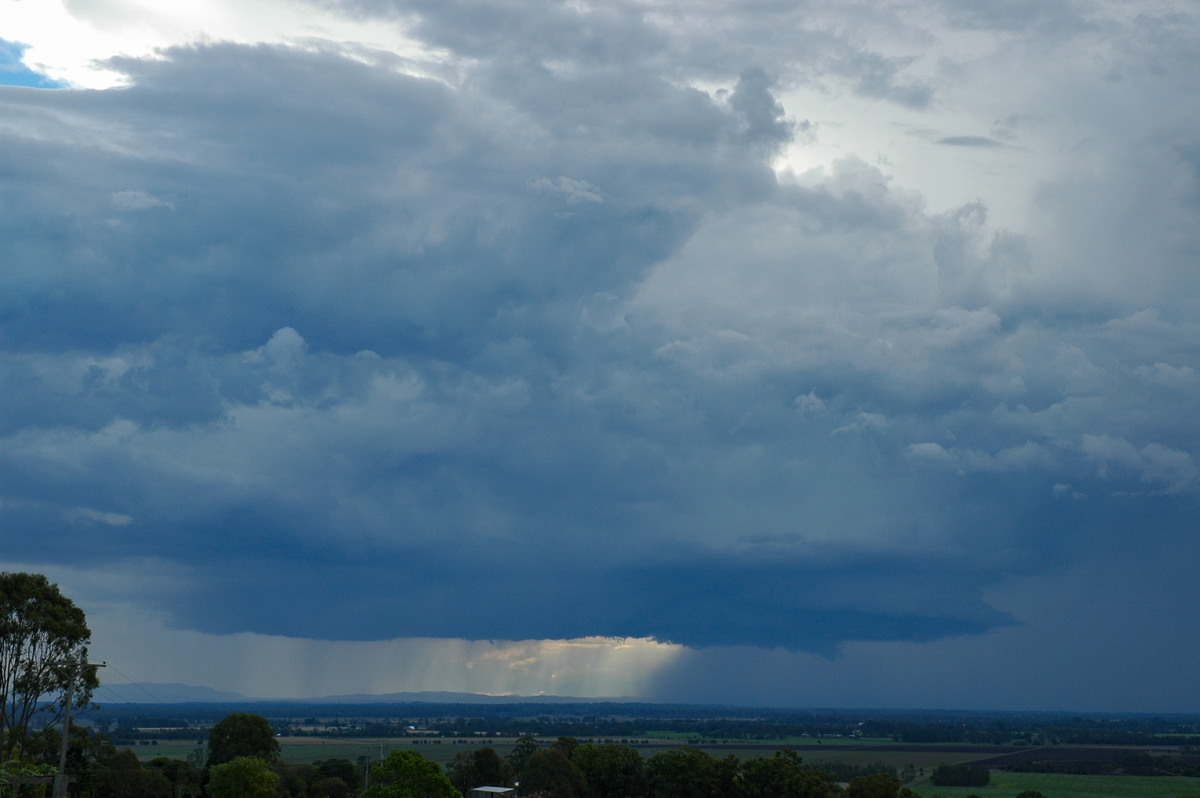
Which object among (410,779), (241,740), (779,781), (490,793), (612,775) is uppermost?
(241,740)

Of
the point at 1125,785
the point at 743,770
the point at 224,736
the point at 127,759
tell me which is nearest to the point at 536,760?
the point at 743,770

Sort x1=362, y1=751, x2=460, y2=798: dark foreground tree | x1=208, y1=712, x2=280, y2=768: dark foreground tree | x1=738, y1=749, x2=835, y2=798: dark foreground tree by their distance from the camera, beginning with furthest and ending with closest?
x1=208, y1=712, x2=280, y2=768: dark foreground tree → x1=738, y1=749, x2=835, y2=798: dark foreground tree → x1=362, y1=751, x2=460, y2=798: dark foreground tree

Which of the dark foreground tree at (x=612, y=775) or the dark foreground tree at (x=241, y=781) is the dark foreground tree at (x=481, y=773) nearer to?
the dark foreground tree at (x=612, y=775)

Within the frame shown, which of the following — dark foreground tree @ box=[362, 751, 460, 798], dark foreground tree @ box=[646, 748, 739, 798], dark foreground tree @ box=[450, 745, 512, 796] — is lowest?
dark foreground tree @ box=[450, 745, 512, 796]

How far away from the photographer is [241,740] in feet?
319

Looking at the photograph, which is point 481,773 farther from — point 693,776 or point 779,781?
point 779,781

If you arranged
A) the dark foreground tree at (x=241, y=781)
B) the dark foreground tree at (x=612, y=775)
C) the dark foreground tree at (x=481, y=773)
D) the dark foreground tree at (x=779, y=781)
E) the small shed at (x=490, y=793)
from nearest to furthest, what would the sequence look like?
the dark foreground tree at (x=241, y=781)
the dark foreground tree at (x=779, y=781)
the small shed at (x=490, y=793)
the dark foreground tree at (x=612, y=775)
the dark foreground tree at (x=481, y=773)

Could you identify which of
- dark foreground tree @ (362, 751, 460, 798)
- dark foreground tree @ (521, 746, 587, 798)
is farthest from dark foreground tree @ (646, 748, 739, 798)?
dark foreground tree @ (362, 751, 460, 798)

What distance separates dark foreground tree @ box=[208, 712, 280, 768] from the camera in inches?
3826

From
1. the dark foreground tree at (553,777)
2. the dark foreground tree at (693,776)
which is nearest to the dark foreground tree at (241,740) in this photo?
the dark foreground tree at (553,777)

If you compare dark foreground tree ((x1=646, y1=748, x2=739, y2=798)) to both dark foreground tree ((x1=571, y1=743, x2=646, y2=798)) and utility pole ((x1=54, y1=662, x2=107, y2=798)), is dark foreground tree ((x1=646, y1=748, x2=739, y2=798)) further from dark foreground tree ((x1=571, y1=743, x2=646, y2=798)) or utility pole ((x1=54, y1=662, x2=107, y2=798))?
utility pole ((x1=54, y1=662, x2=107, y2=798))

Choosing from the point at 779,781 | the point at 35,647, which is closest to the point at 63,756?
the point at 35,647

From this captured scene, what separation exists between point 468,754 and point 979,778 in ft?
298

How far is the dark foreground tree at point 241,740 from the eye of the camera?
319 ft
